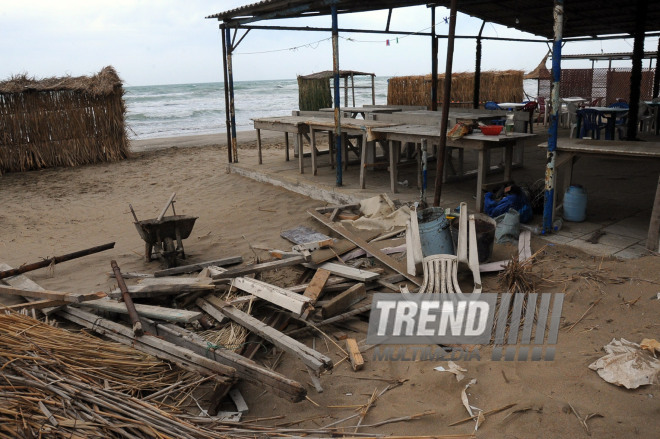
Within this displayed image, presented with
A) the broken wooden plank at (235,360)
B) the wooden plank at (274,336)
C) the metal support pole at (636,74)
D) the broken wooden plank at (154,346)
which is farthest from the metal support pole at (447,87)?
the metal support pole at (636,74)

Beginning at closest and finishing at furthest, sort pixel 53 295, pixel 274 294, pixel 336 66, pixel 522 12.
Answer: pixel 274 294, pixel 53 295, pixel 336 66, pixel 522 12

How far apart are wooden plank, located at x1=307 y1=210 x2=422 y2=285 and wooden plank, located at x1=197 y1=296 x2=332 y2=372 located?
1604 mm

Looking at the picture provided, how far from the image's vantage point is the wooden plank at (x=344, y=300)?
4.58 metres

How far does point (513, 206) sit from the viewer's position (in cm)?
620

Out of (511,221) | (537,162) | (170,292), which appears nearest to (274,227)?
(170,292)

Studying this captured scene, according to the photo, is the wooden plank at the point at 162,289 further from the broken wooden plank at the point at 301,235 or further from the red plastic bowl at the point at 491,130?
the red plastic bowl at the point at 491,130

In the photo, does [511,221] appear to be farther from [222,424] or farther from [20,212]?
[20,212]

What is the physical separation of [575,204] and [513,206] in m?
0.68

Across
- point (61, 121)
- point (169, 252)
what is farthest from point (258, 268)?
point (61, 121)

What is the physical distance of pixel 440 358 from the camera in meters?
3.90

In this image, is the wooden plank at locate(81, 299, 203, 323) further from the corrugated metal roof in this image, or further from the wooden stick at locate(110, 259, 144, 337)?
the corrugated metal roof

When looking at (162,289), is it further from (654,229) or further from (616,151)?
(654,229)

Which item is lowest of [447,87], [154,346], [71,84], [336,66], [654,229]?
[154,346]

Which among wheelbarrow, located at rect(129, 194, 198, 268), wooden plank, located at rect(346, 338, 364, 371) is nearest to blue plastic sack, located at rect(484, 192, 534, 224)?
wooden plank, located at rect(346, 338, 364, 371)
